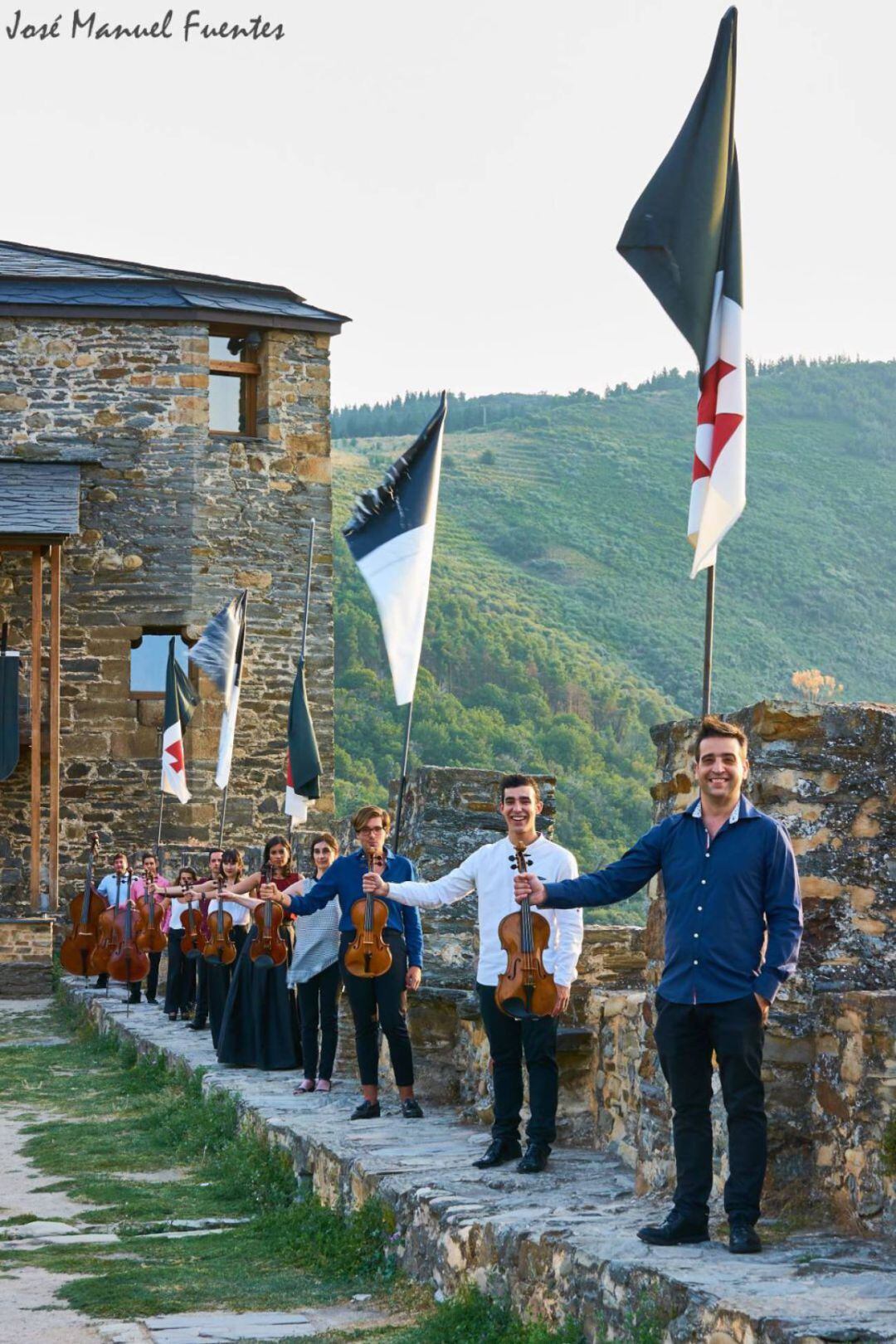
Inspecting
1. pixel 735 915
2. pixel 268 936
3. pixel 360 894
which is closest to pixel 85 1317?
pixel 735 915

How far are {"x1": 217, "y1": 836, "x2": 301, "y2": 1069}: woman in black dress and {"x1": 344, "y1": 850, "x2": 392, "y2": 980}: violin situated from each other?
2503 millimetres

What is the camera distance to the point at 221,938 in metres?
14.4

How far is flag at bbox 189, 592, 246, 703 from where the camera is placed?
1897 centimetres

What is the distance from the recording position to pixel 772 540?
3312 inches

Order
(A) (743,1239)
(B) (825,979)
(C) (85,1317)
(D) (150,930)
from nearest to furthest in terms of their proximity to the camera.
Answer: (A) (743,1239)
(B) (825,979)
(C) (85,1317)
(D) (150,930)

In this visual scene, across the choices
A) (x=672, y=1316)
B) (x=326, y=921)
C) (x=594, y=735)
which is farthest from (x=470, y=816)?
(x=594, y=735)

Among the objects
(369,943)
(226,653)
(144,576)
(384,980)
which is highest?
(144,576)

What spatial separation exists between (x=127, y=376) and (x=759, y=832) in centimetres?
2105

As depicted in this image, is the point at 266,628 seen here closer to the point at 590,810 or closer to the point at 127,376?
the point at 127,376

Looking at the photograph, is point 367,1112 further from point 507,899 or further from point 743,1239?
point 743,1239

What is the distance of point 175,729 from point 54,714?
2.74 m

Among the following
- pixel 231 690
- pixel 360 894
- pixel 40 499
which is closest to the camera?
pixel 360 894

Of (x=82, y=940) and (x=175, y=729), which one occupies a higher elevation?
(x=175, y=729)

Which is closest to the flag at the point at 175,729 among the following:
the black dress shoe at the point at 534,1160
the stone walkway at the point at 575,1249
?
the stone walkway at the point at 575,1249
